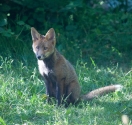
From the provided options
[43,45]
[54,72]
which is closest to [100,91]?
[54,72]

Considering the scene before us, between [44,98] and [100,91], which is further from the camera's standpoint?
[100,91]

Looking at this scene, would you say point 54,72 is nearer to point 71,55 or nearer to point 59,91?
point 59,91

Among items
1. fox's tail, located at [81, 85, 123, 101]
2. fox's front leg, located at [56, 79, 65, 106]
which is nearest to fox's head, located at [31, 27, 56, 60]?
fox's front leg, located at [56, 79, 65, 106]

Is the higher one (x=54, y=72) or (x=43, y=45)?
(x=43, y=45)

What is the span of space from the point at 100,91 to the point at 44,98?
915 millimetres

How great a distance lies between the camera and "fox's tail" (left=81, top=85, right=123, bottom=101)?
6676mm

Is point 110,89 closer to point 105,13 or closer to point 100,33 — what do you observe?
point 100,33

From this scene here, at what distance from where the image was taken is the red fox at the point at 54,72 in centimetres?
639

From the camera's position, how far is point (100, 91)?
22.1 ft

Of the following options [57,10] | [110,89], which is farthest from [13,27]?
[110,89]

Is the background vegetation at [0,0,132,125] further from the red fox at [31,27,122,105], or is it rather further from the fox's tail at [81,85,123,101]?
the red fox at [31,27,122,105]

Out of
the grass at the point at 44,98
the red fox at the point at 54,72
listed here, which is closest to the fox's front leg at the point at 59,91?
the red fox at the point at 54,72

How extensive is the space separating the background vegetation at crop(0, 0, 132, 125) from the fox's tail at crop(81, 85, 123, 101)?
0.32 ft

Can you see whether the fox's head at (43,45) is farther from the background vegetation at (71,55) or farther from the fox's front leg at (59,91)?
the background vegetation at (71,55)
